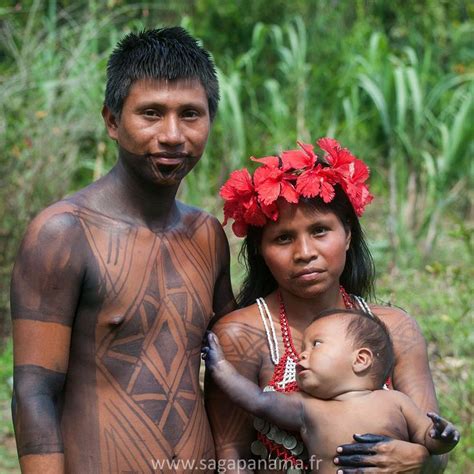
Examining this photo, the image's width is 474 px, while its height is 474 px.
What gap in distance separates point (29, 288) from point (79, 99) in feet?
14.6

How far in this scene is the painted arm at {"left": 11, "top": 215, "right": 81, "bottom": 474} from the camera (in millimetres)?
2359

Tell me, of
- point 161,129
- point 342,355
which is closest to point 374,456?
point 342,355

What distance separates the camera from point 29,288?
7.88 ft

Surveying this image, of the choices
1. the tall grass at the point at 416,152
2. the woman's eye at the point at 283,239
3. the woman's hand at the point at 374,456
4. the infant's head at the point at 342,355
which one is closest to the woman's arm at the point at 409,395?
the woman's hand at the point at 374,456

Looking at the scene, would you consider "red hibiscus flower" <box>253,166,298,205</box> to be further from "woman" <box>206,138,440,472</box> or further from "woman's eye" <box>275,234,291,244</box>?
"woman's eye" <box>275,234,291,244</box>

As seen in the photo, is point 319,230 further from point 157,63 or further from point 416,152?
point 416,152

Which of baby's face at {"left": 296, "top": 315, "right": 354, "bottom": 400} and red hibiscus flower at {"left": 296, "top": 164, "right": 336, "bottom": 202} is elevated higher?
red hibiscus flower at {"left": 296, "top": 164, "right": 336, "bottom": 202}

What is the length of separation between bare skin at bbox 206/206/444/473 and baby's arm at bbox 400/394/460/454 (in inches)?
3.3

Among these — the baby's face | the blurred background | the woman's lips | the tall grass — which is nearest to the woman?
the woman's lips

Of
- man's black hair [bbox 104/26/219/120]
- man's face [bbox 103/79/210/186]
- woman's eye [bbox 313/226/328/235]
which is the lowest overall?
woman's eye [bbox 313/226/328/235]

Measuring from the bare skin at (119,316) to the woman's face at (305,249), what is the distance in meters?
0.27

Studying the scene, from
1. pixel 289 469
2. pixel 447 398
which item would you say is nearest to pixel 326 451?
pixel 289 469

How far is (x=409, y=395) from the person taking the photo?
2689 millimetres

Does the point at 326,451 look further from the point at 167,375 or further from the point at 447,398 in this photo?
the point at 447,398
